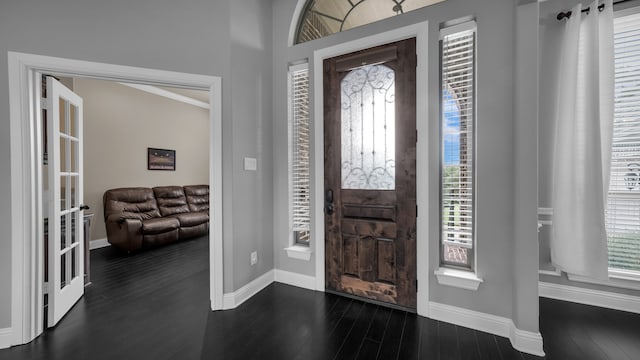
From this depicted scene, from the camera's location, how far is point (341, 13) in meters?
2.64

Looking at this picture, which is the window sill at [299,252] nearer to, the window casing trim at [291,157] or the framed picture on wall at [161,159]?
the window casing trim at [291,157]

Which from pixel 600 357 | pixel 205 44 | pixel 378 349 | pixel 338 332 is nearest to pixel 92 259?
pixel 205 44

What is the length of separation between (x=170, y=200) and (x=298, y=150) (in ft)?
12.3

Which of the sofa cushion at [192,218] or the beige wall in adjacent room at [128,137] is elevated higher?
the beige wall in adjacent room at [128,137]

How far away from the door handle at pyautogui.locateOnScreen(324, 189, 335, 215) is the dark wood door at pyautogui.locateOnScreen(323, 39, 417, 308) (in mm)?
10

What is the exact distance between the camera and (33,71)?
193cm

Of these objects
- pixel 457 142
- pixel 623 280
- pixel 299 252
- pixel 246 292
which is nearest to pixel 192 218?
pixel 246 292

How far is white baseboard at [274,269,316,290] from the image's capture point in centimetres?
275

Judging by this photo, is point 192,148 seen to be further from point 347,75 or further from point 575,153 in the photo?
point 575,153

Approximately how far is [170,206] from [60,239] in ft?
10.1

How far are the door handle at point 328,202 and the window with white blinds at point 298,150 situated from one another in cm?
26

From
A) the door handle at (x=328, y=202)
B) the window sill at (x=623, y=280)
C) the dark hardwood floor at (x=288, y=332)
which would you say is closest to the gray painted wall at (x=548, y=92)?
the window sill at (x=623, y=280)

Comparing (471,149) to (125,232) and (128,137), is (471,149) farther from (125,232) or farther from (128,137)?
(128,137)

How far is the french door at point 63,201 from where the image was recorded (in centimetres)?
209
